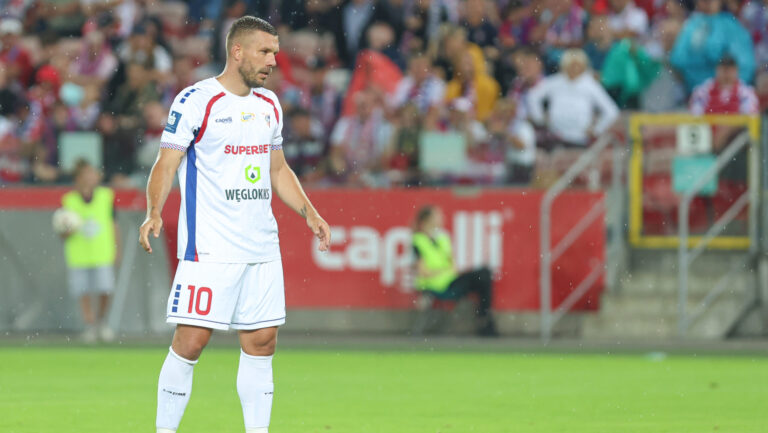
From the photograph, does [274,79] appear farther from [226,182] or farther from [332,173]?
[226,182]

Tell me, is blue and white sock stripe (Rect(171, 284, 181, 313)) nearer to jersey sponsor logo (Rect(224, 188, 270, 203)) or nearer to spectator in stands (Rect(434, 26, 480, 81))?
jersey sponsor logo (Rect(224, 188, 270, 203))

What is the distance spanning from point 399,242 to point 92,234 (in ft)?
12.6

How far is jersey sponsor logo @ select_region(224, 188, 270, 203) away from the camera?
786 cm

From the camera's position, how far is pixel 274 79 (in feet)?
67.2

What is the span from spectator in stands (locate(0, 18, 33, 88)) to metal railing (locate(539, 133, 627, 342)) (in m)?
8.28

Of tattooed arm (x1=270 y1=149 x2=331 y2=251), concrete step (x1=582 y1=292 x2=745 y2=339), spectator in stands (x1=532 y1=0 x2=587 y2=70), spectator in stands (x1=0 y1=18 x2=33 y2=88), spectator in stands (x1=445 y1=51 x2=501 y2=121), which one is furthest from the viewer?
spectator in stands (x1=0 y1=18 x2=33 y2=88)

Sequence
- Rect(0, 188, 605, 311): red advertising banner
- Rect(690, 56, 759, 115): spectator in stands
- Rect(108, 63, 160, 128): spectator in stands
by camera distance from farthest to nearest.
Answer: Rect(108, 63, 160, 128): spectator in stands → Rect(0, 188, 605, 311): red advertising banner → Rect(690, 56, 759, 115): spectator in stands

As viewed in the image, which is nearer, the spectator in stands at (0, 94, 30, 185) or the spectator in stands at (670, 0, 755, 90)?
the spectator in stands at (670, 0, 755, 90)

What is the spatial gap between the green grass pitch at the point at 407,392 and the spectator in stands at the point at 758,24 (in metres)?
4.84

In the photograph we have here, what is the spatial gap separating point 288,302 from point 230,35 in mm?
11947

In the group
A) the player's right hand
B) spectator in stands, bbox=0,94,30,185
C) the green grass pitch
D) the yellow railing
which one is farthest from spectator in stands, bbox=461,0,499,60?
the player's right hand

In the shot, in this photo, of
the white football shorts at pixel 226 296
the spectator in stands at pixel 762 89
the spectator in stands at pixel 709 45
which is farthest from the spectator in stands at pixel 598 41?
the white football shorts at pixel 226 296

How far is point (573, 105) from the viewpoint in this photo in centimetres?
1903

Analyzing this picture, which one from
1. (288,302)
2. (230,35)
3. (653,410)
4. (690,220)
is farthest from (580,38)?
(230,35)
